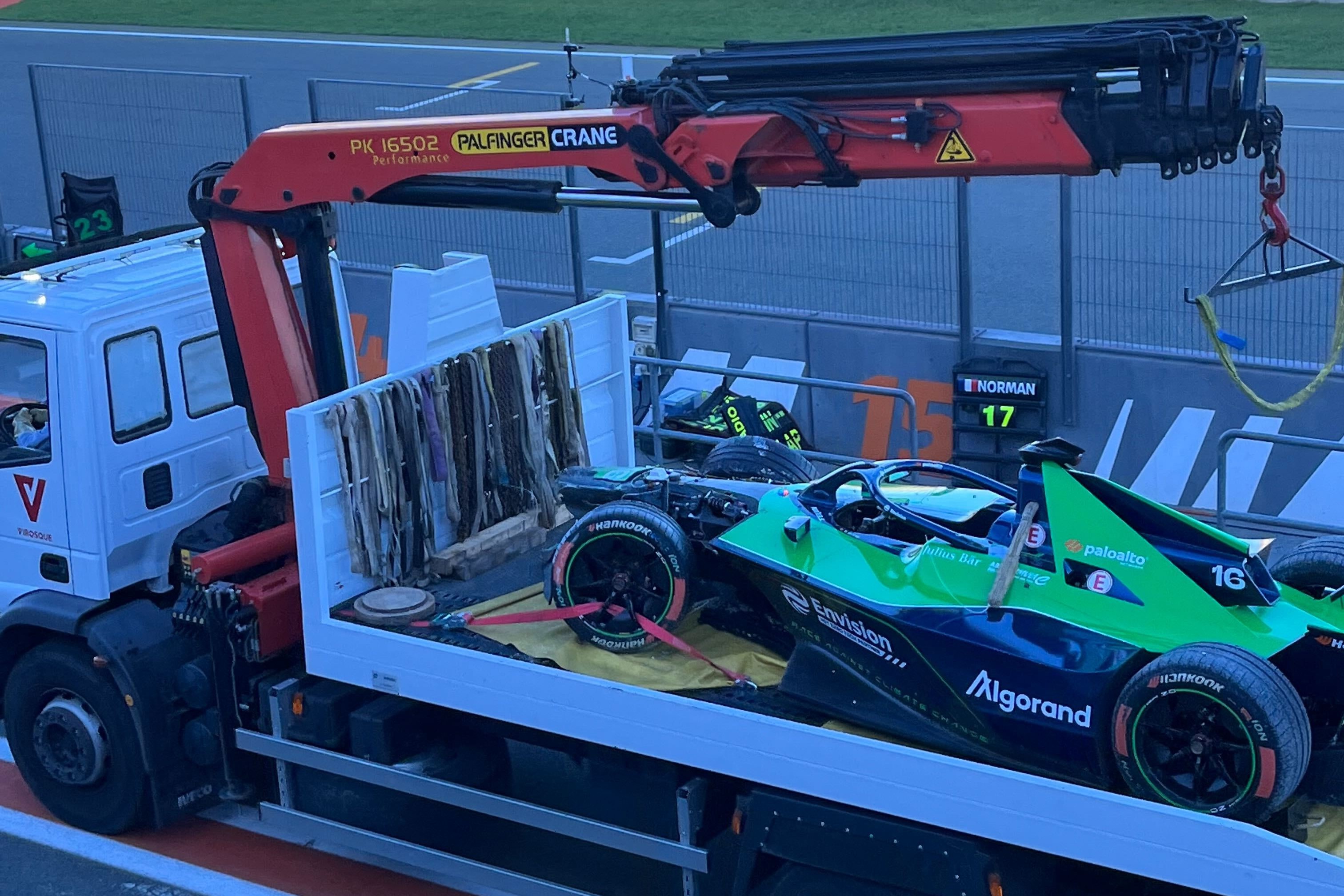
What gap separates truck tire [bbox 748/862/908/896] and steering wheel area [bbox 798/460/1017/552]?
1292 mm

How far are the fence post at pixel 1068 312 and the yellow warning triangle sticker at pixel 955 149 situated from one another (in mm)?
5629

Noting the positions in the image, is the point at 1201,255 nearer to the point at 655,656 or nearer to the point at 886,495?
the point at 886,495

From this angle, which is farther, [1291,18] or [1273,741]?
[1291,18]

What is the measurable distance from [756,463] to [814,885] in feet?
7.67

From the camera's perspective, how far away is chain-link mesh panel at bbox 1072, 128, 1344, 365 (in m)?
11.8

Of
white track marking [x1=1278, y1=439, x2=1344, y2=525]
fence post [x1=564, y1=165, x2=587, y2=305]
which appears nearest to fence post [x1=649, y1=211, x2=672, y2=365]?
fence post [x1=564, y1=165, x2=587, y2=305]

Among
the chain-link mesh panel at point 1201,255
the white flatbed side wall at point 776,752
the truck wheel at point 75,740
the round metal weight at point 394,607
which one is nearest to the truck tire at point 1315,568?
the white flatbed side wall at point 776,752

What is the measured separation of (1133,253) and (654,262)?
380cm

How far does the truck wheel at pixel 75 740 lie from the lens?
7586mm

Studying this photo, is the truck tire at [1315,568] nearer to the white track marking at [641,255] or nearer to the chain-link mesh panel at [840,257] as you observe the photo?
the chain-link mesh panel at [840,257]

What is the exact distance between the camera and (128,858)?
7.82m

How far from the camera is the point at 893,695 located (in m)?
6.13

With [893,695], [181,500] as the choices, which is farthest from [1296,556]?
[181,500]

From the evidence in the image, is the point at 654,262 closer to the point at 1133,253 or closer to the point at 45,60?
the point at 1133,253
